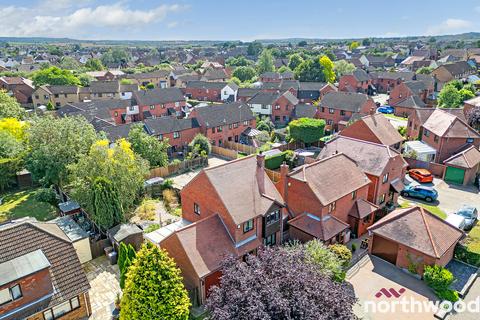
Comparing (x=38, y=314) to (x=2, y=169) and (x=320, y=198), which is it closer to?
(x=320, y=198)

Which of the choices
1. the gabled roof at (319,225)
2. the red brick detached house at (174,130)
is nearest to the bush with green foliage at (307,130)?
the red brick detached house at (174,130)

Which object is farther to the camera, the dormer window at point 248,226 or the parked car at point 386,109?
the parked car at point 386,109

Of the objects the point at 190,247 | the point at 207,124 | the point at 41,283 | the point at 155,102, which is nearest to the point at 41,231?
the point at 41,283

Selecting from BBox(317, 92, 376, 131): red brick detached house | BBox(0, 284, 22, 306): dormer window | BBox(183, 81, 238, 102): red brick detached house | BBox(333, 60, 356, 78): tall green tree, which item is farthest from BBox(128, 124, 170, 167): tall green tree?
BBox(333, 60, 356, 78): tall green tree

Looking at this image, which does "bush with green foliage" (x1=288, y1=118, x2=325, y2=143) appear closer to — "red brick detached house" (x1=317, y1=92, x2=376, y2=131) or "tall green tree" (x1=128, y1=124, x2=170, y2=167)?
"red brick detached house" (x1=317, y1=92, x2=376, y2=131)

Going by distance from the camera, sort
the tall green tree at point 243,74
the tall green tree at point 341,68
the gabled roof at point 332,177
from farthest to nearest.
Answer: the tall green tree at point 243,74 < the tall green tree at point 341,68 < the gabled roof at point 332,177

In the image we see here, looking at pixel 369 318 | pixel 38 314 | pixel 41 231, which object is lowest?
pixel 369 318

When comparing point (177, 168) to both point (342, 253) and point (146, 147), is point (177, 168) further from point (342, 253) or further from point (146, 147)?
point (342, 253)

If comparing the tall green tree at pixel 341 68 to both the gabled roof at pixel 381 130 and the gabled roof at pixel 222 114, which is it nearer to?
the gabled roof at pixel 222 114

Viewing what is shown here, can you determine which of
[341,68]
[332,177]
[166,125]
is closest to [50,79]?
[166,125]
